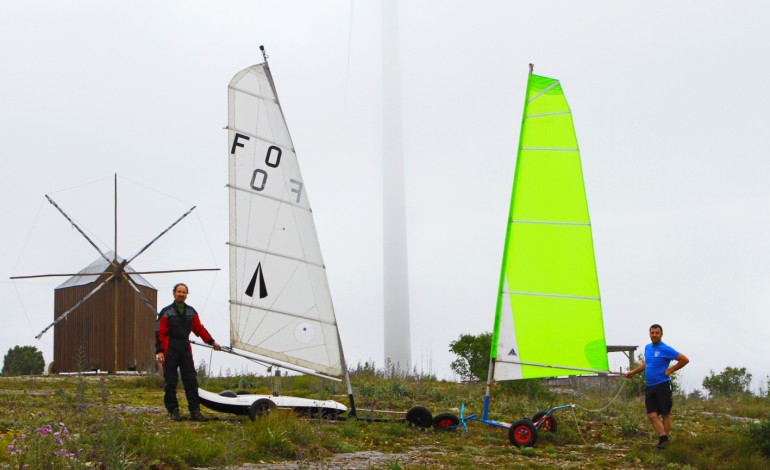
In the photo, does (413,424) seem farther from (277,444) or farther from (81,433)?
(81,433)

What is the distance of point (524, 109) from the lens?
14828 mm

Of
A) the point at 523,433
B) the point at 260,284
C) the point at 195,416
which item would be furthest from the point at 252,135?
the point at 523,433

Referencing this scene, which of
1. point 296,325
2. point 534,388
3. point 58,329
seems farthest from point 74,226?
point 296,325

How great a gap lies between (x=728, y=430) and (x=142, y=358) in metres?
29.4

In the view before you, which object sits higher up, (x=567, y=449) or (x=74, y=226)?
(x=74, y=226)

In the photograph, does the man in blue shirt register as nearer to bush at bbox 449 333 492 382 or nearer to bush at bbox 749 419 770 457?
bush at bbox 749 419 770 457

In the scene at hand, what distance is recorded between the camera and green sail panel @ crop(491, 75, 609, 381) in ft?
47.1

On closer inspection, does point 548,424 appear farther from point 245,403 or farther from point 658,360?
point 245,403

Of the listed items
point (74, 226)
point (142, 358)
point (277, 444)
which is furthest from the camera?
point (74, 226)

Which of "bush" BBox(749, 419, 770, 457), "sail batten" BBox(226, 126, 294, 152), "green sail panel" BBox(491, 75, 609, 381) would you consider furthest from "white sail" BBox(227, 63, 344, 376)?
"bush" BBox(749, 419, 770, 457)

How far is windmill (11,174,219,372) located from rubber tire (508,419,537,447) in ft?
93.2

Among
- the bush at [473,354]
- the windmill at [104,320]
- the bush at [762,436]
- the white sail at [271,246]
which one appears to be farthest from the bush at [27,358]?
the bush at [762,436]

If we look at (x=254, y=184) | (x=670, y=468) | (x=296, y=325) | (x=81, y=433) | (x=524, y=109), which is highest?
(x=524, y=109)

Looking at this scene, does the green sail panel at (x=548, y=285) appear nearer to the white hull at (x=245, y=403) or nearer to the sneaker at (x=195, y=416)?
the white hull at (x=245, y=403)
